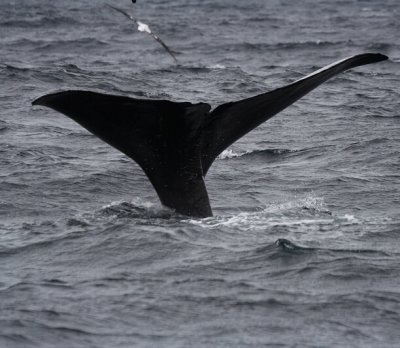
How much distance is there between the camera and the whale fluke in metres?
7.21

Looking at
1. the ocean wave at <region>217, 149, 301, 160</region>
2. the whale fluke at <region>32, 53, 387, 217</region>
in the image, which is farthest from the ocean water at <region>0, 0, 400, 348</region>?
the whale fluke at <region>32, 53, 387, 217</region>

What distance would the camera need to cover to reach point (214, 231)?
336 inches

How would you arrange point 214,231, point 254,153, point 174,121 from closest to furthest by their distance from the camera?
1. point 174,121
2. point 214,231
3. point 254,153

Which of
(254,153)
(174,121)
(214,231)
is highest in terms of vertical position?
(174,121)

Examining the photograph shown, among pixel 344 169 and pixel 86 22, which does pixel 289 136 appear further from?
pixel 86 22

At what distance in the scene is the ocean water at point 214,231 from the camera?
6305 millimetres

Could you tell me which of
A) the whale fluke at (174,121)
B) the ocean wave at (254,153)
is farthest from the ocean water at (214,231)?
the whale fluke at (174,121)

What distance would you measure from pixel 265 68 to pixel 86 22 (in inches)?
773

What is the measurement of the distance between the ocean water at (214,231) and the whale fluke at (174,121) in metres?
0.76

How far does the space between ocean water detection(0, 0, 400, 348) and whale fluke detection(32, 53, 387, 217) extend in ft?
2.50

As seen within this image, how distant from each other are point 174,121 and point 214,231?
1.50 m

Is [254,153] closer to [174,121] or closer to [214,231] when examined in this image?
[214,231]

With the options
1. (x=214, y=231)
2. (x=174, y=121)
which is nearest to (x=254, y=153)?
(x=214, y=231)

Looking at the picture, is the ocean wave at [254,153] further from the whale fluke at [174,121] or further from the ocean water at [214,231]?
the whale fluke at [174,121]
